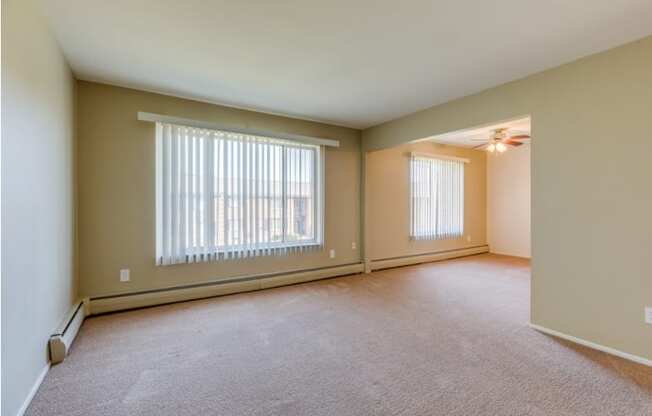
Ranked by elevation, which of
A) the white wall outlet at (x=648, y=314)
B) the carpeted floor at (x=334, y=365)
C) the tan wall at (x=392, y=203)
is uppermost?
the tan wall at (x=392, y=203)

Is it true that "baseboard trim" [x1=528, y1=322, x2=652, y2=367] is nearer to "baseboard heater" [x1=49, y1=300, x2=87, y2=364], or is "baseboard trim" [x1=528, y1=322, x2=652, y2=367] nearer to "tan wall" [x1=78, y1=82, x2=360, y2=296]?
"tan wall" [x1=78, y1=82, x2=360, y2=296]

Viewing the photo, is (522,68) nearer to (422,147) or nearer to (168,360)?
(422,147)

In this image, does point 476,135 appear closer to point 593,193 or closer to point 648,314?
point 593,193

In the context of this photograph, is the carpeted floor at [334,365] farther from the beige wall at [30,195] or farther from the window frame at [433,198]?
the window frame at [433,198]

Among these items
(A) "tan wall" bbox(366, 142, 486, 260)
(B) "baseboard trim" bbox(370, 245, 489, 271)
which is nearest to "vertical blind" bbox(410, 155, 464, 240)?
(A) "tan wall" bbox(366, 142, 486, 260)

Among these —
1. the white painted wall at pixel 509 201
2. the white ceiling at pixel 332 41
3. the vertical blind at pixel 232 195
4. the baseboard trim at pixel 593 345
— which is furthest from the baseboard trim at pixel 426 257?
the white ceiling at pixel 332 41

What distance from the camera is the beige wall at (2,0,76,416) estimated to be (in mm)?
1474

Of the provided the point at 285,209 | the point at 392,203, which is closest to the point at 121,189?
the point at 285,209

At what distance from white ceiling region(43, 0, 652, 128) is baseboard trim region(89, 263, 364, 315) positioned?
7.41ft

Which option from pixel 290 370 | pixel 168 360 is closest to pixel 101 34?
pixel 168 360

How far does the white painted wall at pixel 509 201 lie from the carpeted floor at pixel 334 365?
10.9 feet

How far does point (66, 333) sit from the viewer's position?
225 centimetres

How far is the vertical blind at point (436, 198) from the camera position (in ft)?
18.2

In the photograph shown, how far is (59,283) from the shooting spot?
7.70 feet
